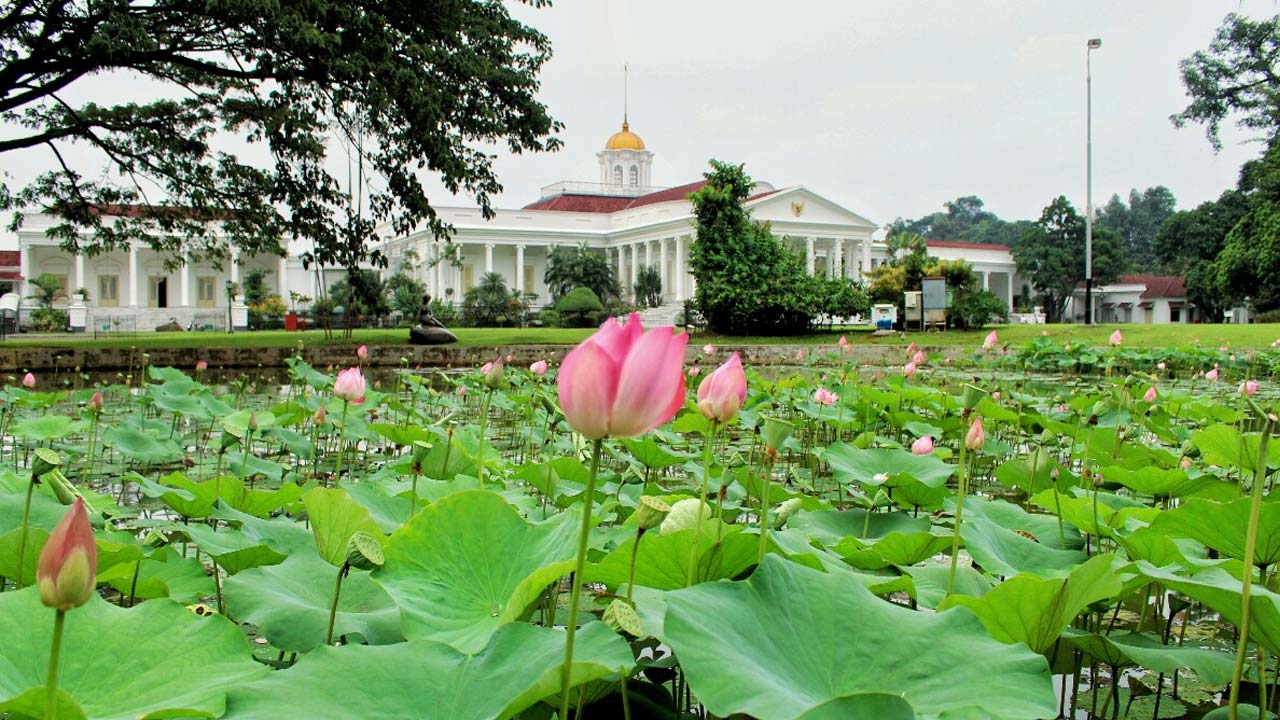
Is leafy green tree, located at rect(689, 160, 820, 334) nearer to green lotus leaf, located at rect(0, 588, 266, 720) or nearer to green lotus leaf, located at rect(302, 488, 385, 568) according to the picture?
green lotus leaf, located at rect(302, 488, 385, 568)

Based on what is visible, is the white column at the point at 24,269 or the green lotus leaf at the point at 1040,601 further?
the white column at the point at 24,269

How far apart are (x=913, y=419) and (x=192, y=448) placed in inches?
114

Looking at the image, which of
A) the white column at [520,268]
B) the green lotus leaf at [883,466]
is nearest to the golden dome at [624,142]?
the white column at [520,268]

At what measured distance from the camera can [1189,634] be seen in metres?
1.54

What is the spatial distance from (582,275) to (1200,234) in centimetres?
2057

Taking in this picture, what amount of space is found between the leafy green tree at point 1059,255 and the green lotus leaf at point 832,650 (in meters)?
40.2

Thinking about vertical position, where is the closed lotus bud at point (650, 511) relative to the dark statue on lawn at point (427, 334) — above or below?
below

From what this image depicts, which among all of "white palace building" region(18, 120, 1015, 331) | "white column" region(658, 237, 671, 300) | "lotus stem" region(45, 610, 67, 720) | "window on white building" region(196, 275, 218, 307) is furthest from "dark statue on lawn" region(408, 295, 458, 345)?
"window on white building" region(196, 275, 218, 307)

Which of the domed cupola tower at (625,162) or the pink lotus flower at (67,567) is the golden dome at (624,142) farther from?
the pink lotus flower at (67,567)

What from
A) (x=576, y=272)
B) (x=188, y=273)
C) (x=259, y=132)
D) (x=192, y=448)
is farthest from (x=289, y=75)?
(x=188, y=273)

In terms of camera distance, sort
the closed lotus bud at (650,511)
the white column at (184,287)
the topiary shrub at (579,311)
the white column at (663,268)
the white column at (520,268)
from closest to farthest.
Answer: the closed lotus bud at (650,511) → the topiary shrub at (579,311) → the white column at (184,287) → the white column at (663,268) → the white column at (520,268)

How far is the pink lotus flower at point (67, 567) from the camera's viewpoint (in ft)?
1.54

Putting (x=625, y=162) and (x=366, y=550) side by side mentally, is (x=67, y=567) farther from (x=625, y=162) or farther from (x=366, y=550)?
(x=625, y=162)

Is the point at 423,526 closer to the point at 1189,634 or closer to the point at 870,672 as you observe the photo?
the point at 870,672
